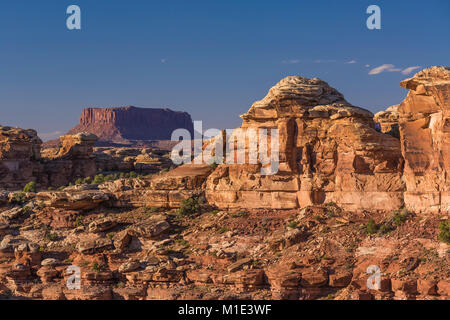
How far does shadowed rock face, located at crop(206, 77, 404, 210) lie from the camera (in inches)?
1146

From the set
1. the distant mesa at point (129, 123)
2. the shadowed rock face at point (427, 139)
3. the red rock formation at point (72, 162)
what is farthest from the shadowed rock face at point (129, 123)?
the shadowed rock face at point (427, 139)

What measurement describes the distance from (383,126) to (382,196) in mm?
12645

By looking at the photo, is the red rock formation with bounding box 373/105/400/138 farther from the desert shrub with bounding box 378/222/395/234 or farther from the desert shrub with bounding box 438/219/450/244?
the desert shrub with bounding box 438/219/450/244

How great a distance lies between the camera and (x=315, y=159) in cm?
3108

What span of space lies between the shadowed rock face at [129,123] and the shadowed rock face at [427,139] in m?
160

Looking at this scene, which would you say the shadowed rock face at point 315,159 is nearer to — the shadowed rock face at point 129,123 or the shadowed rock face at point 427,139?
→ the shadowed rock face at point 427,139

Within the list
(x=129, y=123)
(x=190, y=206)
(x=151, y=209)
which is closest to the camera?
(x=190, y=206)

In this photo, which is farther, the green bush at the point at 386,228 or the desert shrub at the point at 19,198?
the desert shrub at the point at 19,198

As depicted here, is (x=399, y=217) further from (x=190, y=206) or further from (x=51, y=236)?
(x=51, y=236)

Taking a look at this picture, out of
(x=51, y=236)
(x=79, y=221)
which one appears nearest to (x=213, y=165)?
(x=79, y=221)

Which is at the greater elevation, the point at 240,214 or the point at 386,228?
the point at 240,214

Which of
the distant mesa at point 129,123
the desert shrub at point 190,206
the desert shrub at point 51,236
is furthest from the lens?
the distant mesa at point 129,123

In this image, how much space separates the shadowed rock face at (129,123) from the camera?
188125mm

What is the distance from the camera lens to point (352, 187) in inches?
1159
